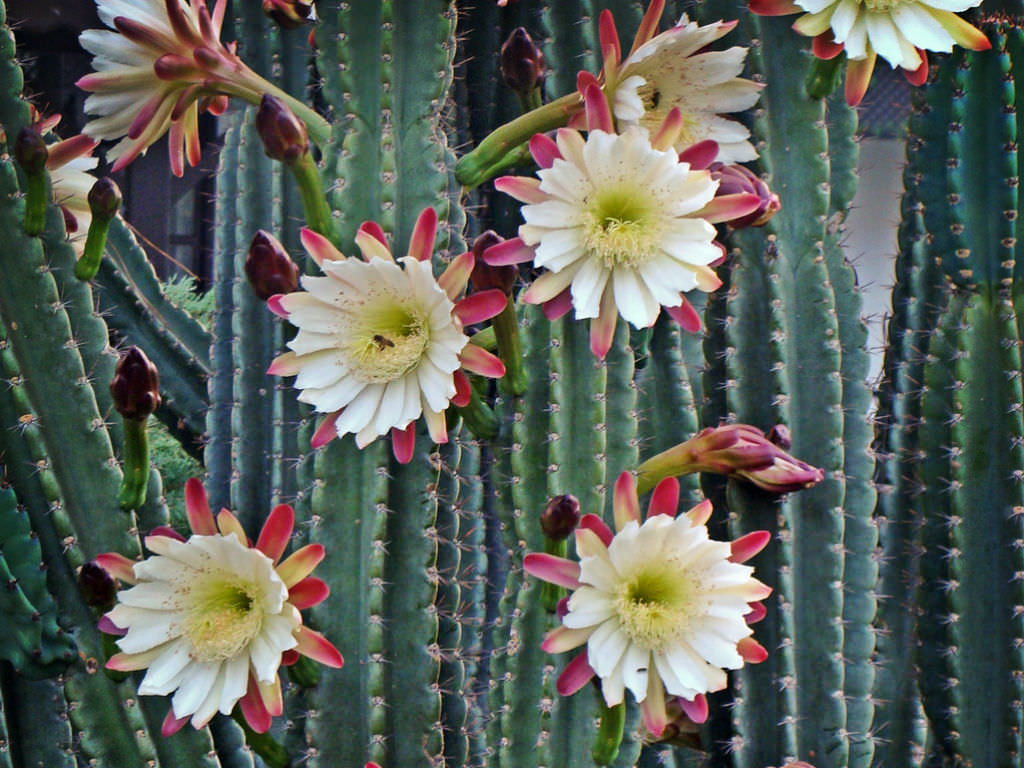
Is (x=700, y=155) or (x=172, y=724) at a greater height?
(x=700, y=155)

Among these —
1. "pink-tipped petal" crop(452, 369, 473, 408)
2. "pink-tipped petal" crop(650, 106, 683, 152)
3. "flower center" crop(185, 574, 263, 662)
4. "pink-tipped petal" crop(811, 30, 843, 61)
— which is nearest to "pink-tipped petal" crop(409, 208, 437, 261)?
"pink-tipped petal" crop(452, 369, 473, 408)

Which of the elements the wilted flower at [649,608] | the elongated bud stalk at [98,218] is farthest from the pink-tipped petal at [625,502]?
the elongated bud stalk at [98,218]

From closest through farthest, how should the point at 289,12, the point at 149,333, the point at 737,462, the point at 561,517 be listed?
the point at 561,517, the point at 737,462, the point at 289,12, the point at 149,333

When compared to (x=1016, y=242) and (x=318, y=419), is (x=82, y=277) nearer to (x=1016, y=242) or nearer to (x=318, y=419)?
(x=318, y=419)

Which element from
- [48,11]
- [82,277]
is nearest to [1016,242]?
[82,277]

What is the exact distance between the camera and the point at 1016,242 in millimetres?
1152

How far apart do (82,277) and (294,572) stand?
385 millimetres

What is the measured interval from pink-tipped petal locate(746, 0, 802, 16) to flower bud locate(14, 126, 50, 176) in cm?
68

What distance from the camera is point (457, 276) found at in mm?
843

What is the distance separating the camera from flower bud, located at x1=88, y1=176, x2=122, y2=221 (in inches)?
37.2

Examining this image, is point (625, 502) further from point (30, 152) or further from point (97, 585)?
point (30, 152)

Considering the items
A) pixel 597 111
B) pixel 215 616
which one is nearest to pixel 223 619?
pixel 215 616

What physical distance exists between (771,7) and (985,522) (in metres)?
0.59

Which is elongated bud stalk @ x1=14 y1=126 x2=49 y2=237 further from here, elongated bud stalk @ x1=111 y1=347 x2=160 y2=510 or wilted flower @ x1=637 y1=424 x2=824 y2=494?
wilted flower @ x1=637 y1=424 x2=824 y2=494
